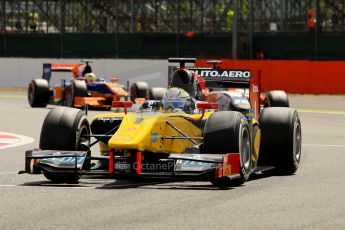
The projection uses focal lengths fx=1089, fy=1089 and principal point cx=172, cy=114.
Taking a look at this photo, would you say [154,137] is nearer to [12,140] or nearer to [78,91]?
[12,140]

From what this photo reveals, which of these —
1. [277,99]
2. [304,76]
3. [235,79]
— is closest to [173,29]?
[304,76]

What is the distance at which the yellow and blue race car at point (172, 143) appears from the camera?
1248 cm

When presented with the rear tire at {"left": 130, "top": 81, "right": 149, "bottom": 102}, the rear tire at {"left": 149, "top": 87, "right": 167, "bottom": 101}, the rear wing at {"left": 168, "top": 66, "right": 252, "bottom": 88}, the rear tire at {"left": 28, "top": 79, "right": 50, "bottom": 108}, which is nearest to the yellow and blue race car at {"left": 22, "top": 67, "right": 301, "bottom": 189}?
the rear wing at {"left": 168, "top": 66, "right": 252, "bottom": 88}

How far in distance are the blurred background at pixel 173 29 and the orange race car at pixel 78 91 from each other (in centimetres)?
1390

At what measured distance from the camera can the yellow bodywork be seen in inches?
488

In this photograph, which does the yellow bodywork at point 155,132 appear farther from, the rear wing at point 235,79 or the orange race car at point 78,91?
the orange race car at point 78,91

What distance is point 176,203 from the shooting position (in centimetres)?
1112

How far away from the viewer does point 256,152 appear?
13773 mm

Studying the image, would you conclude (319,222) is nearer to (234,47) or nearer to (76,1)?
(234,47)

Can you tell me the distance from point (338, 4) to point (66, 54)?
1353cm

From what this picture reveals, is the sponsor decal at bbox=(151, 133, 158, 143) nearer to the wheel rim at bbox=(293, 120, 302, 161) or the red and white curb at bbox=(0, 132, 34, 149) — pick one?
the wheel rim at bbox=(293, 120, 302, 161)

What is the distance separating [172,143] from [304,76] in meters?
27.4

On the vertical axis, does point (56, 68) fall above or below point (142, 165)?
above

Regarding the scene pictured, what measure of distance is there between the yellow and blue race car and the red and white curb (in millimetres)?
5319
